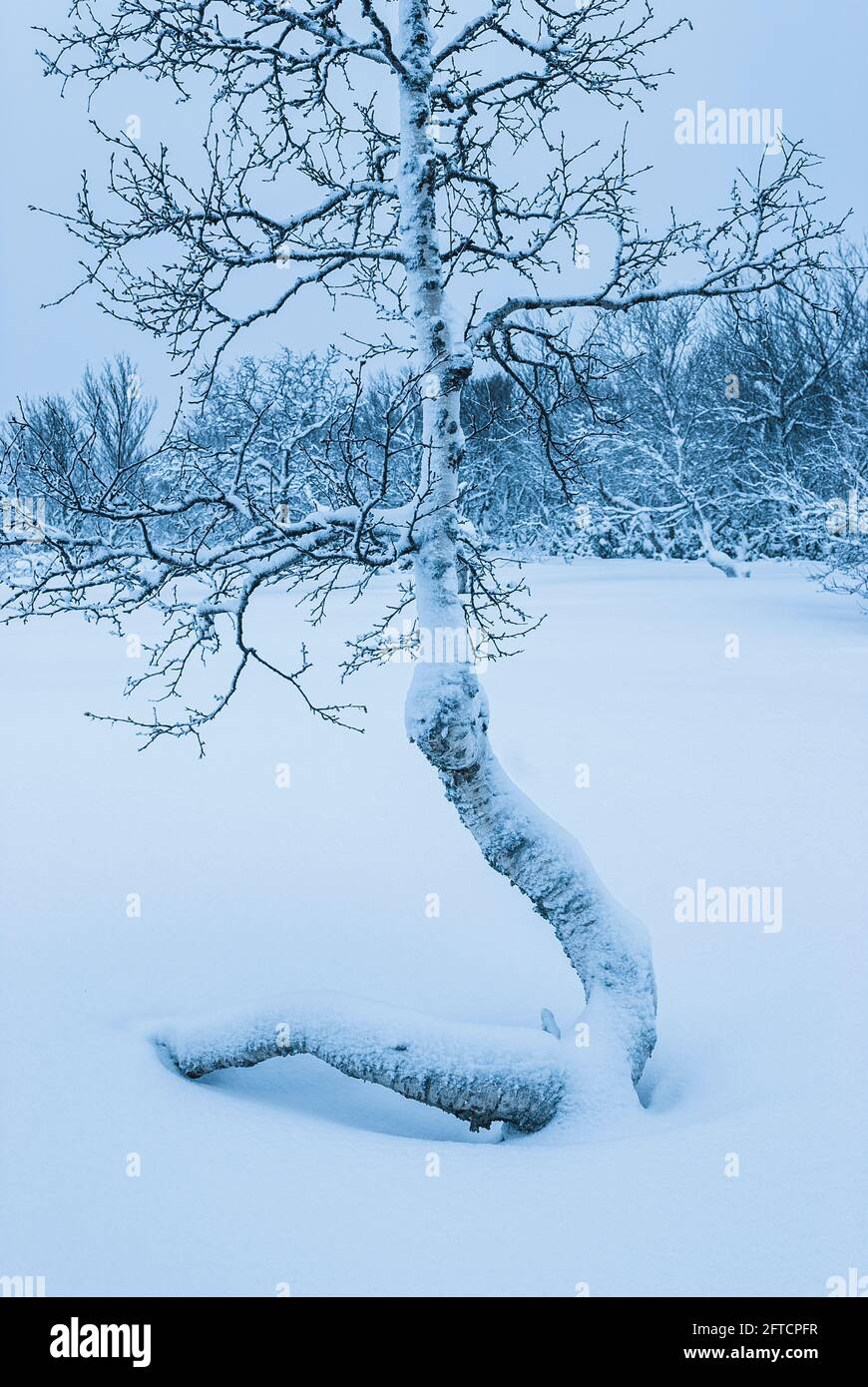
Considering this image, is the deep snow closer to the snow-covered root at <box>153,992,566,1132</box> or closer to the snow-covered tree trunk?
the snow-covered root at <box>153,992,566,1132</box>

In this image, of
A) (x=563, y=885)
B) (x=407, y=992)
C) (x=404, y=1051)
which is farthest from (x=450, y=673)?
(x=407, y=992)

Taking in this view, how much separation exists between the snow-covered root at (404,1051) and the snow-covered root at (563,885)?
0.34 metres

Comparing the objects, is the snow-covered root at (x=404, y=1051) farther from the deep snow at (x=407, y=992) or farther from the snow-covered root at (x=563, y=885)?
the snow-covered root at (x=563, y=885)

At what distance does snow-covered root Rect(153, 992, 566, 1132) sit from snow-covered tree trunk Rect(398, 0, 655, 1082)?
40 cm

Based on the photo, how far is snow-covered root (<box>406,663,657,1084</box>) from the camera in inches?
189

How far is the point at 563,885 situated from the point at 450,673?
4.36ft

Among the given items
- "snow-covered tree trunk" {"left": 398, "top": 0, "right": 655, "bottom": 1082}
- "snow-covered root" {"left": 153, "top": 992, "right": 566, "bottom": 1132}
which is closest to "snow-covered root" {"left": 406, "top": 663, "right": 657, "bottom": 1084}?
"snow-covered tree trunk" {"left": 398, "top": 0, "right": 655, "bottom": 1082}

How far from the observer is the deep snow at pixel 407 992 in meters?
3.40

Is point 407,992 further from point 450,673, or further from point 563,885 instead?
point 450,673

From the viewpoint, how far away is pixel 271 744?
1096 cm

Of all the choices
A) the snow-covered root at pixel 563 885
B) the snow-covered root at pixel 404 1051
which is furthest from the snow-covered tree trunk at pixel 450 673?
the snow-covered root at pixel 404 1051

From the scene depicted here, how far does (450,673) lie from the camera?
4.65 metres

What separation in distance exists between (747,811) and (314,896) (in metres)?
3.52

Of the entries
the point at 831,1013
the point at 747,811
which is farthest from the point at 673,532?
the point at 831,1013
